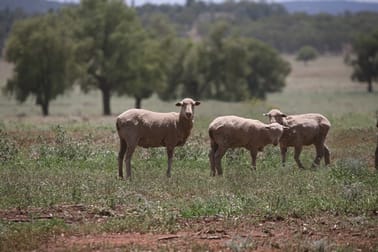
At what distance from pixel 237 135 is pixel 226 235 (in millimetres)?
7080

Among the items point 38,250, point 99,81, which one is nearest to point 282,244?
point 38,250

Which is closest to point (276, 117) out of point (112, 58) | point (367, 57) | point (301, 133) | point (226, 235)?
point (301, 133)

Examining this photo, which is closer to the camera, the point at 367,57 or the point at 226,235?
the point at 226,235

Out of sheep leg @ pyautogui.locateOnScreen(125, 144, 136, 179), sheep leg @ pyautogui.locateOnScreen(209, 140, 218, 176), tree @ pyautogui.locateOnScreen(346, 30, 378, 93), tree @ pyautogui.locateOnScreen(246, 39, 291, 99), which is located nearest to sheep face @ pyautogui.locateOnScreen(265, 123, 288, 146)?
sheep leg @ pyautogui.locateOnScreen(209, 140, 218, 176)

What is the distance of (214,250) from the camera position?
10.6 meters

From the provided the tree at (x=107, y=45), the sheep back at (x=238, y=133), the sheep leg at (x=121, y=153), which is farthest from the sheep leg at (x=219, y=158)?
the tree at (x=107, y=45)

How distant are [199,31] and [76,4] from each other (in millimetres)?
141797

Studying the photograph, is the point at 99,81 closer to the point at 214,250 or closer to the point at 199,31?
→ the point at 214,250

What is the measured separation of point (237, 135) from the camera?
1845 centimetres

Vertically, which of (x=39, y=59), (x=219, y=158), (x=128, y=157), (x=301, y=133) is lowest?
(x=219, y=158)

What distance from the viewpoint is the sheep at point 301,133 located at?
20.0 m

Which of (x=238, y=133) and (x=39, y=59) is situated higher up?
(x=39, y=59)

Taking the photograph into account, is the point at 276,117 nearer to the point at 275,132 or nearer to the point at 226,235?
the point at 275,132

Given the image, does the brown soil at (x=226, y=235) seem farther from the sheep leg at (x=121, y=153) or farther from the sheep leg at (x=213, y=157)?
the sheep leg at (x=213, y=157)
